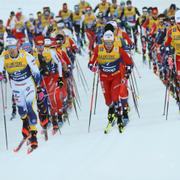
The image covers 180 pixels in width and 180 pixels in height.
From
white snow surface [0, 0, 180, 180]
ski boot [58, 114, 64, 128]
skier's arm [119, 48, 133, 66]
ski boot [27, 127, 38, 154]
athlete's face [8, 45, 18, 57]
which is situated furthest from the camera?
ski boot [58, 114, 64, 128]

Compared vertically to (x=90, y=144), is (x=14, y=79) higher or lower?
higher

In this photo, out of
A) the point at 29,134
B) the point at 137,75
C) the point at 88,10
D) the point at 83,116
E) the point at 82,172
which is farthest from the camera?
the point at 88,10

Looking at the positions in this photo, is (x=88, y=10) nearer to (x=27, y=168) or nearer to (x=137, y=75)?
(x=137, y=75)

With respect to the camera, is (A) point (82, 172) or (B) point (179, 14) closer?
(A) point (82, 172)

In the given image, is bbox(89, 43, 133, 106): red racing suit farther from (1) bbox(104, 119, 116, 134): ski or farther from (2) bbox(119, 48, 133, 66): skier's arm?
(1) bbox(104, 119, 116, 134): ski

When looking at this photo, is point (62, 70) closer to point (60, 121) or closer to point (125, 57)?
point (60, 121)

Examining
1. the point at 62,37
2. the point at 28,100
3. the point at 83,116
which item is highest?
the point at 62,37

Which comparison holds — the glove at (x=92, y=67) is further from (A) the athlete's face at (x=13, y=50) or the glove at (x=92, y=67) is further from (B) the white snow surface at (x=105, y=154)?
(A) the athlete's face at (x=13, y=50)

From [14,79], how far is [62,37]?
15.4ft

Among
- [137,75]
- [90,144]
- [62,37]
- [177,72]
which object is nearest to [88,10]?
[137,75]

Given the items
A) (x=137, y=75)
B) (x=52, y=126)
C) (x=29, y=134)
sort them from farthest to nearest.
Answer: (x=137, y=75) → (x=52, y=126) → (x=29, y=134)

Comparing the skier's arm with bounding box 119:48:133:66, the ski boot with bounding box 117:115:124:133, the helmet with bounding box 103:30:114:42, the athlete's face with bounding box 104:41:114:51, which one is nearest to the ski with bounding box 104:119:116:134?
the ski boot with bounding box 117:115:124:133

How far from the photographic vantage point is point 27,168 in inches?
368

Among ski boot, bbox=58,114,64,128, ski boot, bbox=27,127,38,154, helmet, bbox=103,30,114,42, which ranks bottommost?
ski boot, bbox=58,114,64,128
